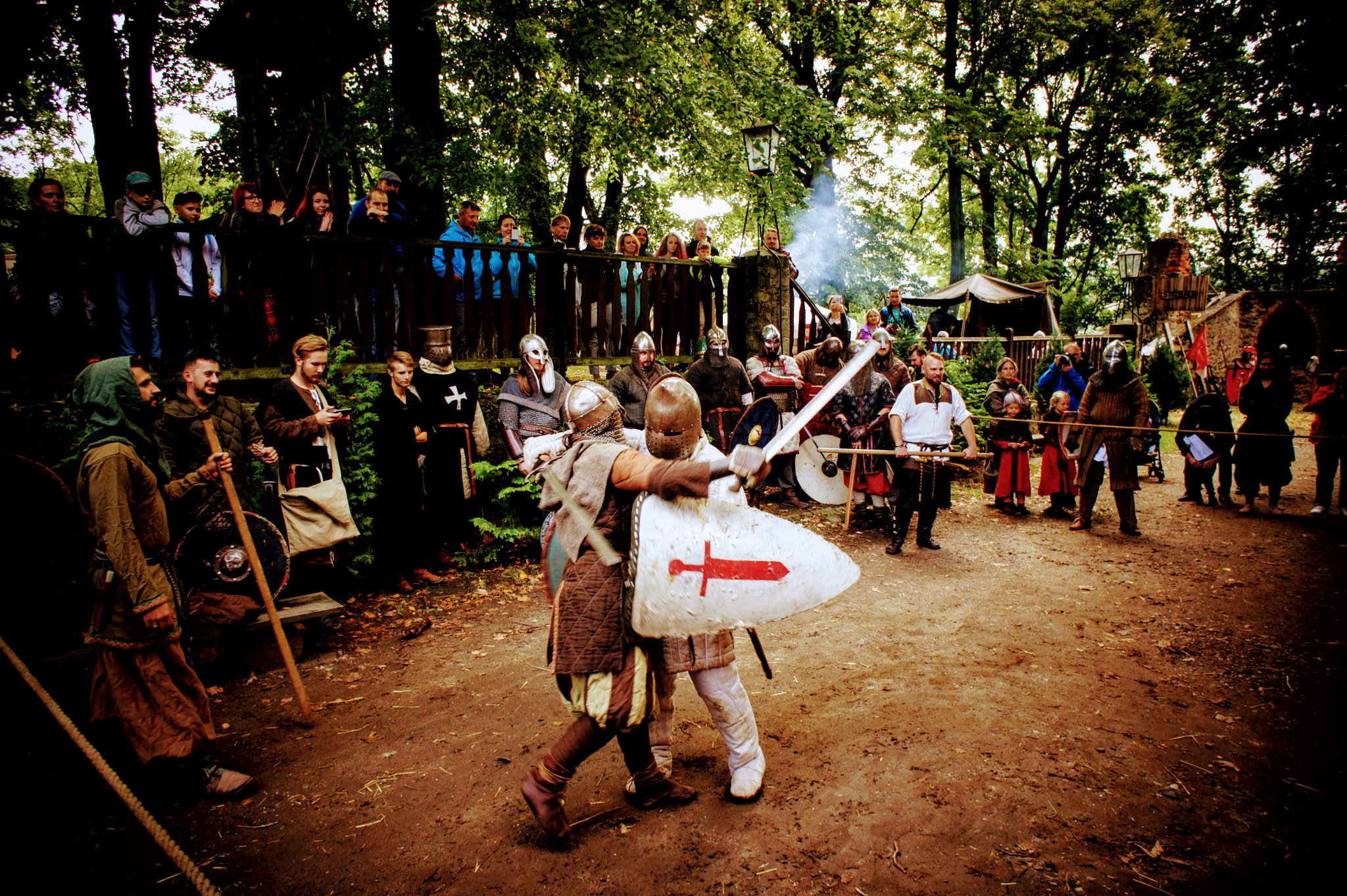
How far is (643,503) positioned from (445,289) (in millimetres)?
5324

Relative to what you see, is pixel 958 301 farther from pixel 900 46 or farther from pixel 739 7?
pixel 739 7

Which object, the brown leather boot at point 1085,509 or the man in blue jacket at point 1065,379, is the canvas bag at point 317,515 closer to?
the brown leather boot at point 1085,509

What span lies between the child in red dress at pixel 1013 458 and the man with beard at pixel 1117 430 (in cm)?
83

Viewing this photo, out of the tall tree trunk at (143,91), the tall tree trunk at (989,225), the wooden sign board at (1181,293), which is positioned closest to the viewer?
the tall tree trunk at (143,91)

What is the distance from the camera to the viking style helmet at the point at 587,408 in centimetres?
270

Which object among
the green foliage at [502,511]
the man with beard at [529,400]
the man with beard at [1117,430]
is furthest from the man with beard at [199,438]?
the man with beard at [1117,430]

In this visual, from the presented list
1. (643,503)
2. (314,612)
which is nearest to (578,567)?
(643,503)

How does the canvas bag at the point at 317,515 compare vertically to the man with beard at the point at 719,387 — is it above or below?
below

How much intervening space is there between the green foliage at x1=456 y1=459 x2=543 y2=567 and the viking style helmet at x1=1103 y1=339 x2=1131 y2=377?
6091 millimetres

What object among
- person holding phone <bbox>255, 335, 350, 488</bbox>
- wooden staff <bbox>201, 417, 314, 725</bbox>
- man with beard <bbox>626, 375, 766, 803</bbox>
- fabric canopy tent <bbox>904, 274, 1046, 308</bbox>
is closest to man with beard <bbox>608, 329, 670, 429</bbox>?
person holding phone <bbox>255, 335, 350, 488</bbox>

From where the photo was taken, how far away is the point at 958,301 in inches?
799

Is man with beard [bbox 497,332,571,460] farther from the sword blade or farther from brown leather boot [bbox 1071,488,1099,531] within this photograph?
brown leather boot [bbox 1071,488,1099,531]

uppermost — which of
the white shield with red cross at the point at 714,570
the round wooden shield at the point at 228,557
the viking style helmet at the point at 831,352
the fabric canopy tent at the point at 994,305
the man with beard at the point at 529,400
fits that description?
the fabric canopy tent at the point at 994,305

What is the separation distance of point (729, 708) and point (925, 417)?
4759 millimetres
